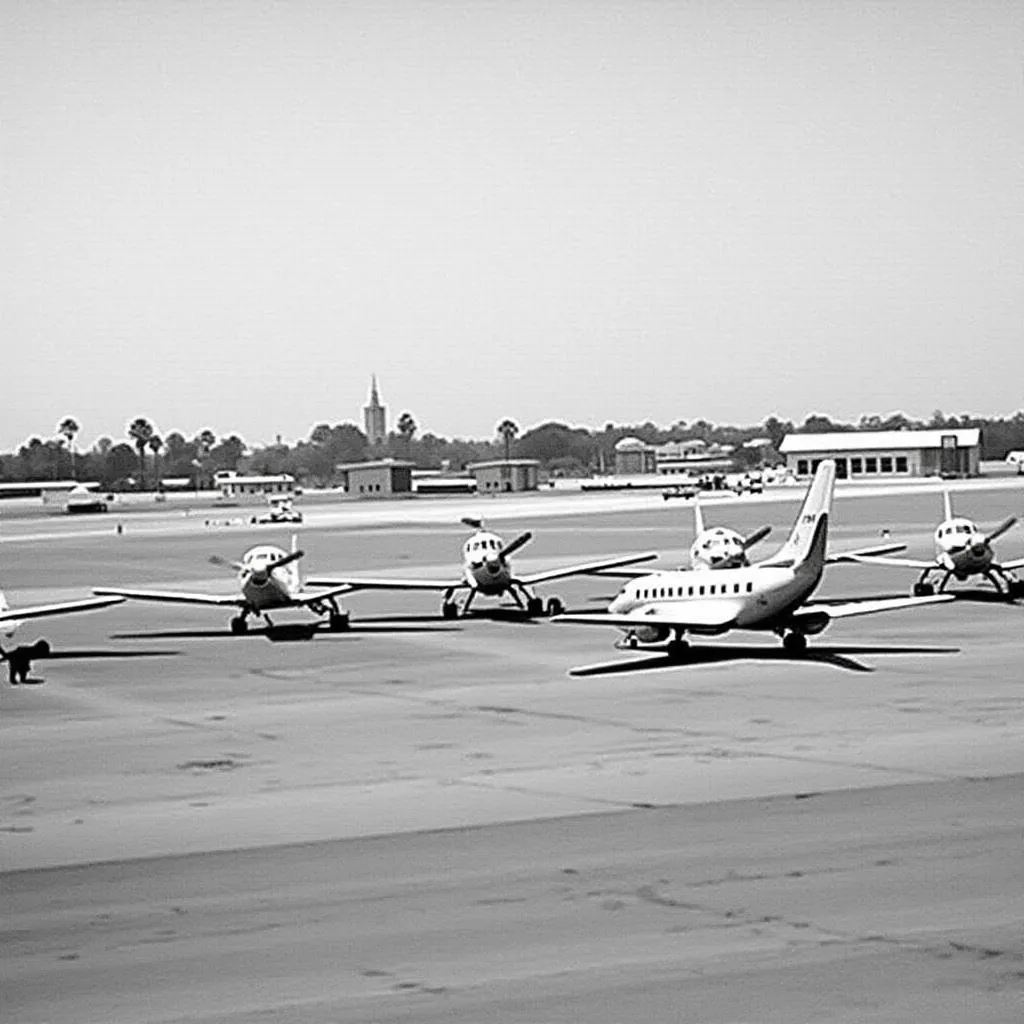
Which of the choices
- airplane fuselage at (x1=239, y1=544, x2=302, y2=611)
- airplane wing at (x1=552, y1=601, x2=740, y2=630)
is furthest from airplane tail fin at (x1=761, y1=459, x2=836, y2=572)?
airplane fuselage at (x1=239, y1=544, x2=302, y2=611)

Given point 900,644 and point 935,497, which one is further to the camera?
point 935,497

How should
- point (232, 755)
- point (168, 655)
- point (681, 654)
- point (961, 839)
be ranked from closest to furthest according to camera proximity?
point (961, 839)
point (232, 755)
point (681, 654)
point (168, 655)

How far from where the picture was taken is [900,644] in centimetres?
4959

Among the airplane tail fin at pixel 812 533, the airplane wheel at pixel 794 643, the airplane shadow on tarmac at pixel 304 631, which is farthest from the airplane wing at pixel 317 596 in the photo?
the airplane tail fin at pixel 812 533

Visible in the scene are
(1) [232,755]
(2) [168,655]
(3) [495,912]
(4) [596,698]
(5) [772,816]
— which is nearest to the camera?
(3) [495,912]

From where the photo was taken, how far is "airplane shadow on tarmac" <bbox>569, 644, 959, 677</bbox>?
147ft

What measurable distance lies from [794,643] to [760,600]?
2.41m

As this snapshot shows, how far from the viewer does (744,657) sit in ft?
151

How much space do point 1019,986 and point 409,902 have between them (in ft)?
21.8

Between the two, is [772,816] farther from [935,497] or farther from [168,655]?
[935,497]

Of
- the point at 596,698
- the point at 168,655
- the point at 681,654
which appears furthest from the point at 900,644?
the point at 168,655

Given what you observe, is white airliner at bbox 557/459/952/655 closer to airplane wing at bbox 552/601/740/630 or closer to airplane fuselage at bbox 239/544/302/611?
airplane wing at bbox 552/601/740/630

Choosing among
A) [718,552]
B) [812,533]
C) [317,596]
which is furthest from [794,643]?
[317,596]

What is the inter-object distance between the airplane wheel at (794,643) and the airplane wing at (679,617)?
7.95 feet
